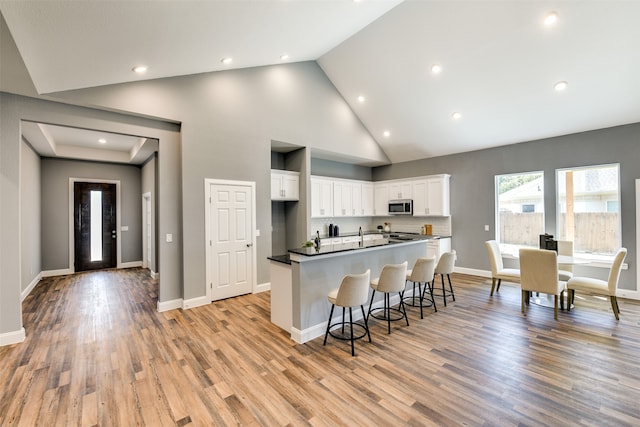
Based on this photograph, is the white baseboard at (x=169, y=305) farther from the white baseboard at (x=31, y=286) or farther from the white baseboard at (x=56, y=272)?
the white baseboard at (x=56, y=272)

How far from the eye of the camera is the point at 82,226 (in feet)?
23.7

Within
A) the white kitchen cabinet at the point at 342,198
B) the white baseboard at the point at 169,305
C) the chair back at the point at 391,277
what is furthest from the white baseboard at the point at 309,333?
the white kitchen cabinet at the point at 342,198

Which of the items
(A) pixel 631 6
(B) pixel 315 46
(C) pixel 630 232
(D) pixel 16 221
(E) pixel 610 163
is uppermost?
(B) pixel 315 46

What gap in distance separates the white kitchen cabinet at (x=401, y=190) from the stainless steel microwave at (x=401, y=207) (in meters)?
0.14

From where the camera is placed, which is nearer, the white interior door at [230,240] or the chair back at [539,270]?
the chair back at [539,270]

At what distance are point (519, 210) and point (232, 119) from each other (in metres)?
6.10

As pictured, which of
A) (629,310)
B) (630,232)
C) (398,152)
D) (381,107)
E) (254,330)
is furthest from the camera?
(398,152)

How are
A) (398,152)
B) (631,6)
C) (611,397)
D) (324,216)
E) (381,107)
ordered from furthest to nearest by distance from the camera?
(398,152), (324,216), (381,107), (631,6), (611,397)

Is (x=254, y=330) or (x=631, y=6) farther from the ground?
(x=631, y=6)

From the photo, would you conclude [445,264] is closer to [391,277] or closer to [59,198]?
[391,277]

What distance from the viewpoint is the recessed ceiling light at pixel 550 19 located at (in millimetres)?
3559

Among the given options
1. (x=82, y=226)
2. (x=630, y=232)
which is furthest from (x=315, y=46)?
(x=82, y=226)

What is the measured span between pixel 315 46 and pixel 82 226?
23.5 ft

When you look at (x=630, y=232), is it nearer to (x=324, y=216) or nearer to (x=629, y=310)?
(x=629, y=310)
